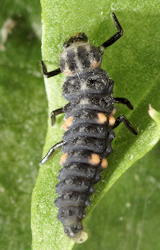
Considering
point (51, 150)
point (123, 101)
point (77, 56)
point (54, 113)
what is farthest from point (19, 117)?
point (123, 101)

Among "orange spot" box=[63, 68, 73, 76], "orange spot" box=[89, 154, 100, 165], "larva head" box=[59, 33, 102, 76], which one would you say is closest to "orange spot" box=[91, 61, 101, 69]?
"larva head" box=[59, 33, 102, 76]

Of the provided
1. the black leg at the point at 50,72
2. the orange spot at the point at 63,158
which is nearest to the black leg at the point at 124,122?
the orange spot at the point at 63,158

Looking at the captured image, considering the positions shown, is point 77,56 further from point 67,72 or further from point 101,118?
Result: point 101,118

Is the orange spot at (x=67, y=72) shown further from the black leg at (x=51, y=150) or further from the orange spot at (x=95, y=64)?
the black leg at (x=51, y=150)

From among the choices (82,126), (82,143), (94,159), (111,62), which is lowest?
(94,159)

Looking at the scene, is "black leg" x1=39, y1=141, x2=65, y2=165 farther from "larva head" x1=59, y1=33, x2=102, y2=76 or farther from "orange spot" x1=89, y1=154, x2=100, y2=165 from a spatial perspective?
"larva head" x1=59, y1=33, x2=102, y2=76

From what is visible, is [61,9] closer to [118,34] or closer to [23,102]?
[118,34]
